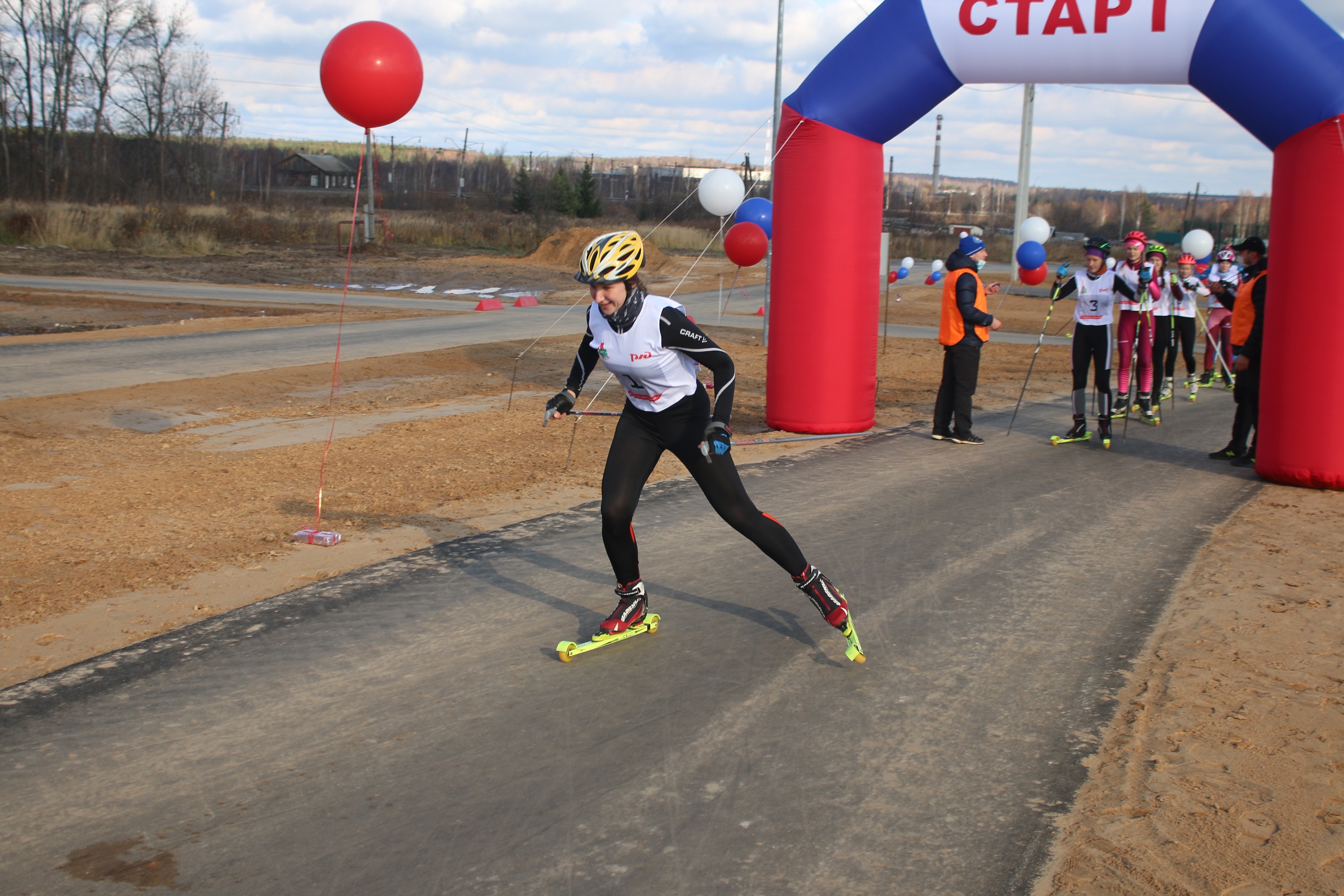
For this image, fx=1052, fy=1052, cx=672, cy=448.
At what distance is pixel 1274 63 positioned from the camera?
8781 mm

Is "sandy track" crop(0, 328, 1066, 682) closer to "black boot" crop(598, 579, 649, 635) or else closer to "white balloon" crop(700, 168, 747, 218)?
"black boot" crop(598, 579, 649, 635)

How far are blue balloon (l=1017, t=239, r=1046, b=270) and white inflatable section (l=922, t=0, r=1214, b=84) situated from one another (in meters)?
8.31

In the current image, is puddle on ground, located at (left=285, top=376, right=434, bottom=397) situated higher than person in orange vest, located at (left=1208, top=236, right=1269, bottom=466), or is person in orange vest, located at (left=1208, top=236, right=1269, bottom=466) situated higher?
person in orange vest, located at (left=1208, top=236, right=1269, bottom=466)

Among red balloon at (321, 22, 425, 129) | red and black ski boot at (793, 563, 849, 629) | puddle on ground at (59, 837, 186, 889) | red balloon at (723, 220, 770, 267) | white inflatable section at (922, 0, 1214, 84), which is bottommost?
puddle on ground at (59, 837, 186, 889)

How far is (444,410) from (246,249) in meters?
34.1

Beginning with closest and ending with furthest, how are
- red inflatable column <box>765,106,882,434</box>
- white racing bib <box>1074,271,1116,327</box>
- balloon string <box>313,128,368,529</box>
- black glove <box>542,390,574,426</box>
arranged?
1. black glove <box>542,390,574,426</box>
2. balloon string <box>313,128,368,529</box>
3. red inflatable column <box>765,106,882,434</box>
4. white racing bib <box>1074,271,1116,327</box>

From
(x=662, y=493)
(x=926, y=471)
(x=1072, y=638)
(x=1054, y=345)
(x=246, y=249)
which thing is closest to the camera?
(x=1072, y=638)

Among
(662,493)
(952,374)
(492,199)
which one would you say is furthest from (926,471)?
(492,199)

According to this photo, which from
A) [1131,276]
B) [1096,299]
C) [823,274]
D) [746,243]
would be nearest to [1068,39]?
[1096,299]

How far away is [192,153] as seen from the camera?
69.3 meters

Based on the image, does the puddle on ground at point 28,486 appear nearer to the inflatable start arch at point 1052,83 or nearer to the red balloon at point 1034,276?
the inflatable start arch at point 1052,83

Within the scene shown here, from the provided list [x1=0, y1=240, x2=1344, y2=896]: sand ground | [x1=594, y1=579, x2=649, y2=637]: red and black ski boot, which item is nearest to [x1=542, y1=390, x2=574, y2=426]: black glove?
[x1=594, y1=579, x2=649, y2=637]: red and black ski boot

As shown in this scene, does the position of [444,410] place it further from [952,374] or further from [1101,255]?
[1101,255]

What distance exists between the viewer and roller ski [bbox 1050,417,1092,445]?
11.3 metres
